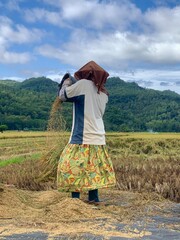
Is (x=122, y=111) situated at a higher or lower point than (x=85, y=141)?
higher

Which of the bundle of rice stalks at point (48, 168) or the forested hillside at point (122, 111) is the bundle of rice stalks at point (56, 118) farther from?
the forested hillside at point (122, 111)

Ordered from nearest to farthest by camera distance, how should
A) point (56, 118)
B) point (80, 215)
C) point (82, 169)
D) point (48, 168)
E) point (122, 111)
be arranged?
point (80, 215) < point (82, 169) < point (56, 118) < point (48, 168) < point (122, 111)

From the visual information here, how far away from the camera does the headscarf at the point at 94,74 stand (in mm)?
5500

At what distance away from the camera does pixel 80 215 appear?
4.61m

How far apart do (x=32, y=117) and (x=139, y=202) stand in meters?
41.7

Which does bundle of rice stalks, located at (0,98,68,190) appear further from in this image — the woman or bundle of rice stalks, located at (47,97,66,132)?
the woman

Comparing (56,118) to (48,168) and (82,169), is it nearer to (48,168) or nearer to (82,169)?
(48,168)

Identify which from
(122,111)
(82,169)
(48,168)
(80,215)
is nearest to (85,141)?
(82,169)

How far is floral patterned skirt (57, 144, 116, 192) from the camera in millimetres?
5305

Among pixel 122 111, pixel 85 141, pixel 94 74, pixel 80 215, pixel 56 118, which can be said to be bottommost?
pixel 80 215

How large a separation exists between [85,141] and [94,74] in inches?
33.7

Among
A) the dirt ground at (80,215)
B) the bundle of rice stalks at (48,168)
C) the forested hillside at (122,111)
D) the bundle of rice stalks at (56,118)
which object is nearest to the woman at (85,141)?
the dirt ground at (80,215)

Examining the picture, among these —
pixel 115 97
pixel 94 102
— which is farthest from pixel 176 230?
pixel 115 97

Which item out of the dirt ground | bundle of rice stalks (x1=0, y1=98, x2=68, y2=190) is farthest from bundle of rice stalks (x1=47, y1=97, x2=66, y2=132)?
the dirt ground
